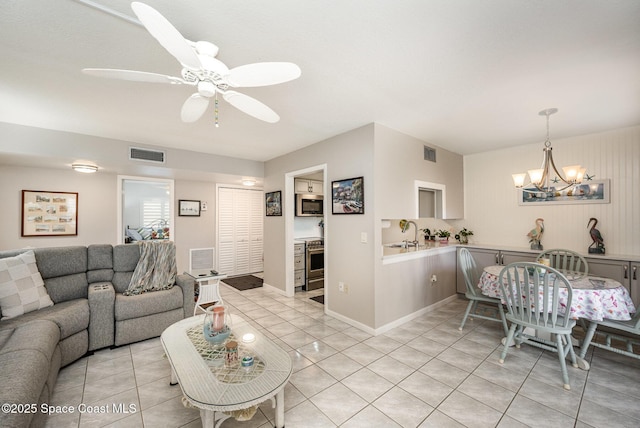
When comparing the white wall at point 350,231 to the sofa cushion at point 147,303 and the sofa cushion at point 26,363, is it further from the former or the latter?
the sofa cushion at point 26,363

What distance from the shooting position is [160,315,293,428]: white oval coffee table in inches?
53.5

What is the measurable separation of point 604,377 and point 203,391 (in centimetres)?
319

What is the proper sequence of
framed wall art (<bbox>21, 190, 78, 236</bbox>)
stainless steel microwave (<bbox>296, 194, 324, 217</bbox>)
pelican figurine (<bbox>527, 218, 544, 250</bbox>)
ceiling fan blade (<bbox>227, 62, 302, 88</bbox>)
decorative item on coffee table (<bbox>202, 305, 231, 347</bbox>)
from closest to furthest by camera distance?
ceiling fan blade (<bbox>227, 62, 302, 88</bbox>) → decorative item on coffee table (<bbox>202, 305, 231, 347</bbox>) → pelican figurine (<bbox>527, 218, 544, 250</bbox>) → framed wall art (<bbox>21, 190, 78, 236</bbox>) → stainless steel microwave (<bbox>296, 194, 324, 217</bbox>)

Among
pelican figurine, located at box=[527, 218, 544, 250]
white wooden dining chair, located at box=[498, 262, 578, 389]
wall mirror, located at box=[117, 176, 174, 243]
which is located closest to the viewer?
white wooden dining chair, located at box=[498, 262, 578, 389]

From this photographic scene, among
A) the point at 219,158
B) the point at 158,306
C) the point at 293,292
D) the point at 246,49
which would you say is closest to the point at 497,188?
the point at 293,292

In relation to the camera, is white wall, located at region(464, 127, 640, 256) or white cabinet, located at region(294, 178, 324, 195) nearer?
white wall, located at region(464, 127, 640, 256)

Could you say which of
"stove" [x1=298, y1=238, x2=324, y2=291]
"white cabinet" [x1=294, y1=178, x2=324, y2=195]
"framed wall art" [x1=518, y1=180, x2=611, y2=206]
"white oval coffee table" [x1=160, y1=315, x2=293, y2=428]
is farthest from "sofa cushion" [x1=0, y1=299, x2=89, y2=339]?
"framed wall art" [x1=518, y1=180, x2=611, y2=206]

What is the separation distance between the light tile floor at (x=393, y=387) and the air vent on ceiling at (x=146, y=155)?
8.28 ft

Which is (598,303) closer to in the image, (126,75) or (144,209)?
(126,75)

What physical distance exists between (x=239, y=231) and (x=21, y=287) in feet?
12.5

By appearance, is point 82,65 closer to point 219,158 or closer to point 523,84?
point 219,158

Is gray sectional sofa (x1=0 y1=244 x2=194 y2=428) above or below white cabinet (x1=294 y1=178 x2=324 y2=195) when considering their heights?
below

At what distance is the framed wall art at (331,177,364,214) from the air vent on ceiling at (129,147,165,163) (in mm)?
2677

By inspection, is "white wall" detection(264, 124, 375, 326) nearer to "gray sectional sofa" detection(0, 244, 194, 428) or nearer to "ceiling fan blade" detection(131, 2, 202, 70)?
"gray sectional sofa" detection(0, 244, 194, 428)
